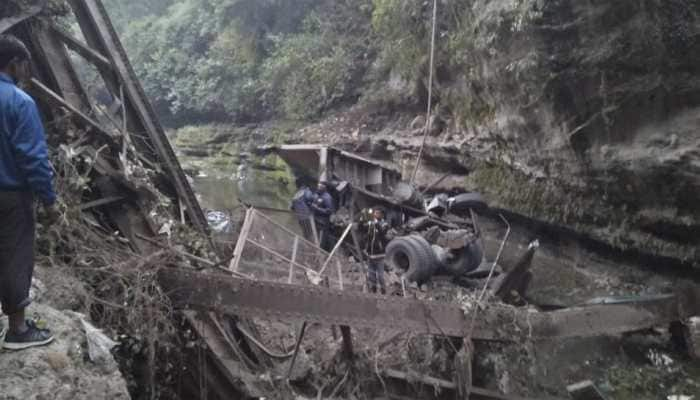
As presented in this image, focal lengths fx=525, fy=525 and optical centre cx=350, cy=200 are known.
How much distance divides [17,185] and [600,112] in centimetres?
622

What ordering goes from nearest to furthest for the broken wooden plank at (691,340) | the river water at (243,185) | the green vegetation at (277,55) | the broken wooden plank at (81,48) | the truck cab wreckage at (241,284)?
the truck cab wreckage at (241,284) → the broken wooden plank at (81,48) → the broken wooden plank at (691,340) → the green vegetation at (277,55) → the river water at (243,185)

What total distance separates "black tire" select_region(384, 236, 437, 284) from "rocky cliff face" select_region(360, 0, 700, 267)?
7.60 feet

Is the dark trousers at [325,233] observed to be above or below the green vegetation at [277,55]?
below

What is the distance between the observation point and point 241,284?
3.32 metres

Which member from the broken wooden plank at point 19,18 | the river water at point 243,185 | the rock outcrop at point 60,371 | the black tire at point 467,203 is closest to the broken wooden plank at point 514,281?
the black tire at point 467,203

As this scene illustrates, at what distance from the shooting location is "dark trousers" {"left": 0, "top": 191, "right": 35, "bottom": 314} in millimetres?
2186

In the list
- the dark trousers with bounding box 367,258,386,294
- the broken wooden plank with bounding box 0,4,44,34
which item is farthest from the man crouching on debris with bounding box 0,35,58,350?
the dark trousers with bounding box 367,258,386,294

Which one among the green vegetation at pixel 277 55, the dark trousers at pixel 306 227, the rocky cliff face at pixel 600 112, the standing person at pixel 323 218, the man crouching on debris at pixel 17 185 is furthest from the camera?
the green vegetation at pixel 277 55

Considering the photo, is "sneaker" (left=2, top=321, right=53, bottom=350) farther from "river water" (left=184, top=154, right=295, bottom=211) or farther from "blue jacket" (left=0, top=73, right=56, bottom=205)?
"river water" (left=184, top=154, right=295, bottom=211)

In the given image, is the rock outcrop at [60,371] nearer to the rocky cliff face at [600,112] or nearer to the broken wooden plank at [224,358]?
the broken wooden plank at [224,358]

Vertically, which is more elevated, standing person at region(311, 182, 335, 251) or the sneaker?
the sneaker

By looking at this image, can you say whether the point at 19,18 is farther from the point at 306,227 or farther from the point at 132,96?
the point at 306,227

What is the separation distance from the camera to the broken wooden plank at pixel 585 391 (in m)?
4.50

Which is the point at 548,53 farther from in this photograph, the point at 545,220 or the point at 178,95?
the point at 178,95
